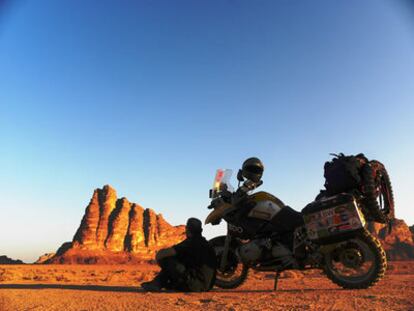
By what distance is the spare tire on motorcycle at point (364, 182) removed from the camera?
5094mm

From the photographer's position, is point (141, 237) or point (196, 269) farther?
point (141, 237)

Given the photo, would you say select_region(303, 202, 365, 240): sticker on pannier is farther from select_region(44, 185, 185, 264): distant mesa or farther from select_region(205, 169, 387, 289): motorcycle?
select_region(44, 185, 185, 264): distant mesa

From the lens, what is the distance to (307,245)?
532 centimetres

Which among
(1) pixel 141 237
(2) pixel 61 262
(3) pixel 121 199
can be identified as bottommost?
(2) pixel 61 262

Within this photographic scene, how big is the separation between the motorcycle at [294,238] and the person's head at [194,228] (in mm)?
591

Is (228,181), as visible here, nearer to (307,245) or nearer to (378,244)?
(307,245)

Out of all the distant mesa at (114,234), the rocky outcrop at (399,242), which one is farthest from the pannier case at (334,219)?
the distant mesa at (114,234)

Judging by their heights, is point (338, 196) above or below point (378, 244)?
above

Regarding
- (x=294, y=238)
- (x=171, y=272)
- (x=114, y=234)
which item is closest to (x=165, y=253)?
(x=171, y=272)

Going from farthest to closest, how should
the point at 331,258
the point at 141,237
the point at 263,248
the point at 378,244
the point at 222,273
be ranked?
the point at 141,237 → the point at 222,273 → the point at 263,248 → the point at 331,258 → the point at 378,244

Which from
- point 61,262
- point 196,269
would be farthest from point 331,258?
point 61,262

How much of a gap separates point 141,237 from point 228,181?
12941cm

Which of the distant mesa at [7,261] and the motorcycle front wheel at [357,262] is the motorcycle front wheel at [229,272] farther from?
the distant mesa at [7,261]

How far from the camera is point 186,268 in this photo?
5484 mm
